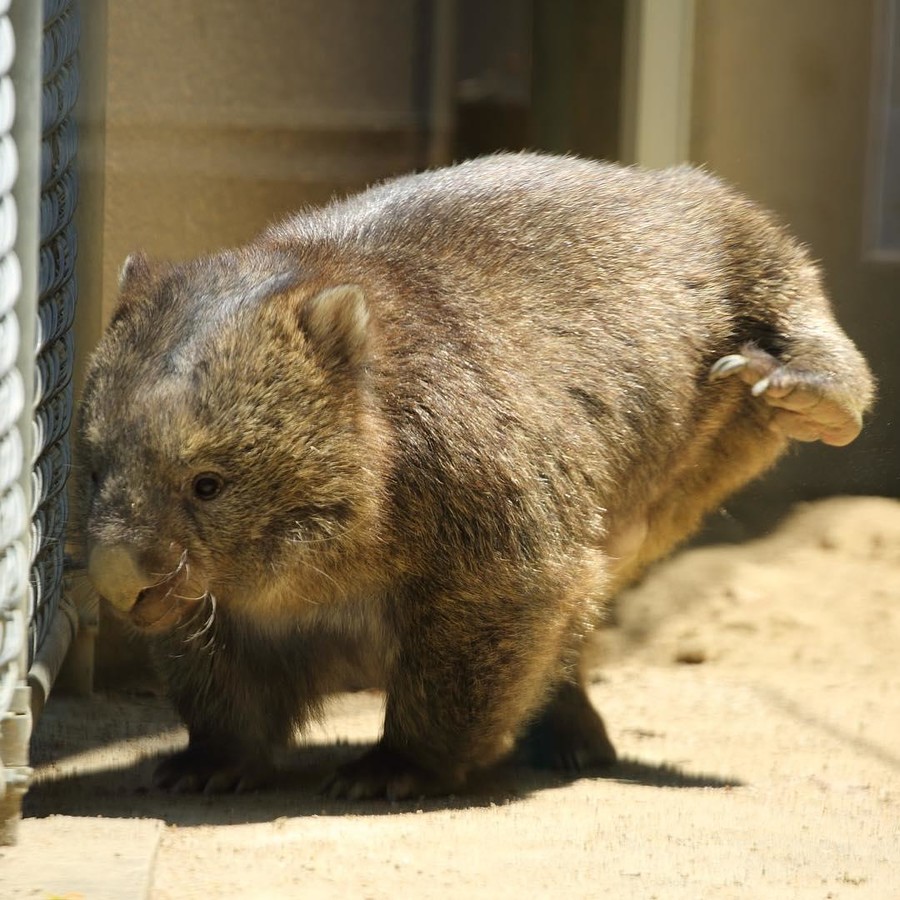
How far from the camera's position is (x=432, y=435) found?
408 cm

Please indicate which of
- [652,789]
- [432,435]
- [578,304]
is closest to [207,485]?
[432,435]

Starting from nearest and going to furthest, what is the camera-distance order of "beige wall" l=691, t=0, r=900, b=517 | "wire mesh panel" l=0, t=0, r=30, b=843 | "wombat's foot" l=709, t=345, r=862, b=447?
"wire mesh panel" l=0, t=0, r=30, b=843, "wombat's foot" l=709, t=345, r=862, b=447, "beige wall" l=691, t=0, r=900, b=517

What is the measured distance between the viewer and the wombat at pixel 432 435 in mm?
3834

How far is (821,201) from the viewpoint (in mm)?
6594

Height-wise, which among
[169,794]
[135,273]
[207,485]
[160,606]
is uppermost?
[135,273]

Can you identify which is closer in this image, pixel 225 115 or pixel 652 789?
pixel 652 789

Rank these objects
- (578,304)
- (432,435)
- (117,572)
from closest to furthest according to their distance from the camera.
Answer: (117,572), (432,435), (578,304)

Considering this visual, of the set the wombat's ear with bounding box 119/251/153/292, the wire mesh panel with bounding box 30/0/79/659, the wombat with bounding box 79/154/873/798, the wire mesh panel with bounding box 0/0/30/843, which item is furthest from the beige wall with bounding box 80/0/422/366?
the wire mesh panel with bounding box 0/0/30/843

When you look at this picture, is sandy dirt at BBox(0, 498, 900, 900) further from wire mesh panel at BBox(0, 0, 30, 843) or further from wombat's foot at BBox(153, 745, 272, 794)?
wire mesh panel at BBox(0, 0, 30, 843)

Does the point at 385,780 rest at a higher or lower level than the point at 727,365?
lower

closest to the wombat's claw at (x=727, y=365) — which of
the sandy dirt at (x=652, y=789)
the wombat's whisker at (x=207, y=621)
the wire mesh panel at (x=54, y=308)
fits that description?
the sandy dirt at (x=652, y=789)

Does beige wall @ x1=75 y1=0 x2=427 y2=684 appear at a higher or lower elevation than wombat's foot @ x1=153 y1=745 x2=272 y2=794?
higher

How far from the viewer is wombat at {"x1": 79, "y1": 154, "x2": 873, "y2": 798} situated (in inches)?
151

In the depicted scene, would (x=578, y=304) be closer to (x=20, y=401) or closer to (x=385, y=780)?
(x=385, y=780)
